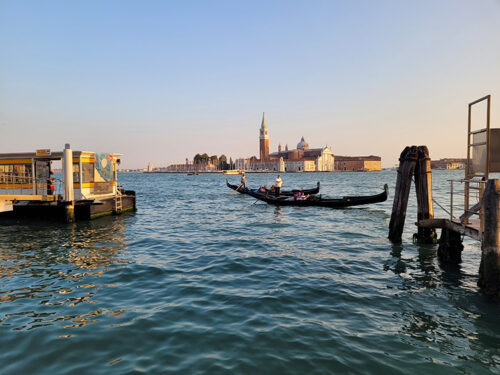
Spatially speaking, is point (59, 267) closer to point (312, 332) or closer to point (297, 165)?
point (312, 332)

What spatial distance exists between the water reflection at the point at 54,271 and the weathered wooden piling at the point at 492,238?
754 cm

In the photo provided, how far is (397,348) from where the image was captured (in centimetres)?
462

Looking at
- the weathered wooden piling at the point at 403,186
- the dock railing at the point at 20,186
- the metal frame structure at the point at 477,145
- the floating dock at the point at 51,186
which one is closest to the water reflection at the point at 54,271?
the floating dock at the point at 51,186

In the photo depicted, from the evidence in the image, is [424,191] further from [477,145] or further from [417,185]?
[477,145]

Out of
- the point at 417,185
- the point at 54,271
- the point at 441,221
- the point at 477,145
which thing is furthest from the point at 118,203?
the point at 477,145

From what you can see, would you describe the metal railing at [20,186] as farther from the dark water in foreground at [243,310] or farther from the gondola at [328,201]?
the gondola at [328,201]

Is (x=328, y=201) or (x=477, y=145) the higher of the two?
(x=477, y=145)

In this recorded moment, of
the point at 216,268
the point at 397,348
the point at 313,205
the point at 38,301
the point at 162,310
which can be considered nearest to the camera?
the point at 397,348

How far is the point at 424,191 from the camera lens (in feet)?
35.7

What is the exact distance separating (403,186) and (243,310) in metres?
8.00

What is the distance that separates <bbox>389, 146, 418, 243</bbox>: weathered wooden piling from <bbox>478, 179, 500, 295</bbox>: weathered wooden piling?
4834mm

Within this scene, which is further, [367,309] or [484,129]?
[484,129]

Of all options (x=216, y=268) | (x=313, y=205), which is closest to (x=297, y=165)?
(x=313, y=205)

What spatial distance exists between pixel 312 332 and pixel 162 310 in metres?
2.74
